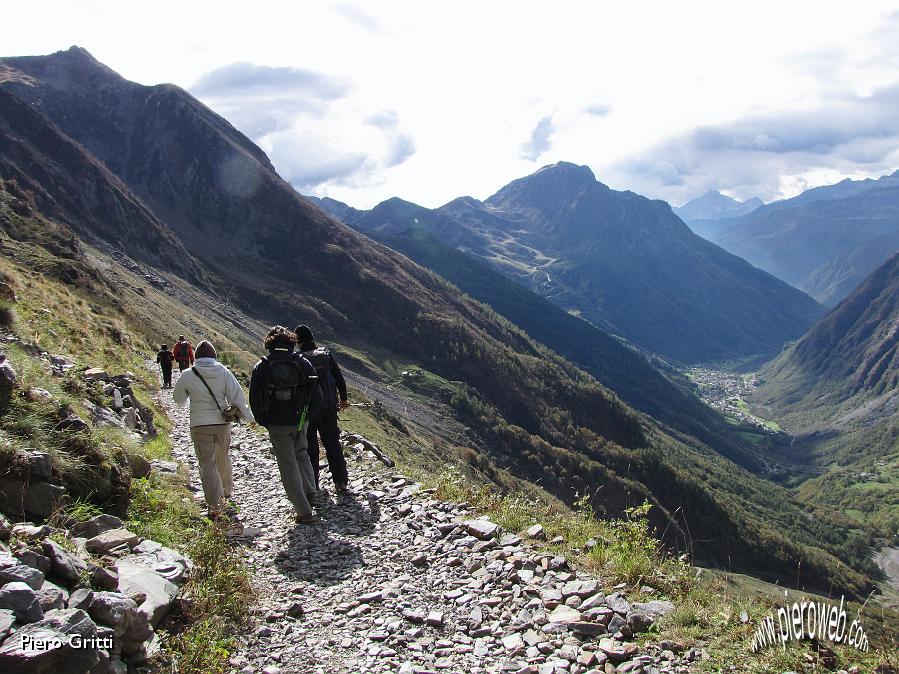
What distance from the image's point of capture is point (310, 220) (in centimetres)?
17425

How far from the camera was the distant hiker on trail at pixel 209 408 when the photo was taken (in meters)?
10.1

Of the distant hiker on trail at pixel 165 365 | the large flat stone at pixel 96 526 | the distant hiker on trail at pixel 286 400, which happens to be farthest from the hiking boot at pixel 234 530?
the distant hiker on trail at pixel 165 365

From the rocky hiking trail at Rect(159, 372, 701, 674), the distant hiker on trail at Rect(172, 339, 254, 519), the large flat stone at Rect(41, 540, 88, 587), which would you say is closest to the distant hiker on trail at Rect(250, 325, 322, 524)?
the distant hiker on trail at Rect(172, 339, 254, 519)

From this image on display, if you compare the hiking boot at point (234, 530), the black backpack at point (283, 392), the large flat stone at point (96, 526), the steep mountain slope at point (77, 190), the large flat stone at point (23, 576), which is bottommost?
the hiking boot at point (234, 530)

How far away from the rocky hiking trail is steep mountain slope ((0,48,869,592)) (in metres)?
78.3

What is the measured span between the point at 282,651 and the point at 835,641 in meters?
5.85

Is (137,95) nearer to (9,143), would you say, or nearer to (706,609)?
(9,143)

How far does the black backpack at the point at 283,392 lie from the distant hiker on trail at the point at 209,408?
0.56 meters

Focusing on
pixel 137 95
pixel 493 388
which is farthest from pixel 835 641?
pixel 137 95

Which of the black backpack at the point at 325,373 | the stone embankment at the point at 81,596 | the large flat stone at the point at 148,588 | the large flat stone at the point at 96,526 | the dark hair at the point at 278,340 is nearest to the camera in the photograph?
the stone embankment at the point at 81,596

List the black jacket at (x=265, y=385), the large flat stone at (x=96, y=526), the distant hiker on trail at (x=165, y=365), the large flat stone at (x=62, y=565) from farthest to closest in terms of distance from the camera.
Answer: the distant hiker on trail at (x=165, y=365) → the black jacket at (x=265, y=385) → the large flat stone at (x=96, y=526) → the large flat stone at (x=62, y=565)

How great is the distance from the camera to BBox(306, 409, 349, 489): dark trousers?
11.5 meters

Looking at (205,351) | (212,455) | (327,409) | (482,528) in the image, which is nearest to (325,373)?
(327,409)

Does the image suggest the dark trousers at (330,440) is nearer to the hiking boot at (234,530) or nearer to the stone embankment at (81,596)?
the hiking boot at (234,530)
